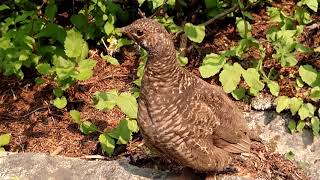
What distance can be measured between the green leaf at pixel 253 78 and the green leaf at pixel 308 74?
394mm

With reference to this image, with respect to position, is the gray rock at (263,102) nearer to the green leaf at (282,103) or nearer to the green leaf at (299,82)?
the green leaf at (282,103)

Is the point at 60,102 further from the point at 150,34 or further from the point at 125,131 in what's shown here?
the point at 150,34

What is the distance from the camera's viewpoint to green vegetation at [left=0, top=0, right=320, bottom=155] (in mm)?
5152

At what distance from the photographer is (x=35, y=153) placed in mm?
4918

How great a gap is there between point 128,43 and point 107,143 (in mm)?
1396

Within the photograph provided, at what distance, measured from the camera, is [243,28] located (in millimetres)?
5754

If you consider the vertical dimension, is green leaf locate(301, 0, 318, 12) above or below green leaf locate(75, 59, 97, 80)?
above

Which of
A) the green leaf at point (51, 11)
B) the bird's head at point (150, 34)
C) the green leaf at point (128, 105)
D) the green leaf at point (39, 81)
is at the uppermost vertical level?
the bird's head at point (150, 34)

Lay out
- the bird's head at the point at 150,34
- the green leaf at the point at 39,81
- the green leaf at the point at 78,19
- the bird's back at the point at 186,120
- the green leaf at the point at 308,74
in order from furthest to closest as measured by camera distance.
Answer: the green leaf at the point at 78,19 < the green leaf at the point at 39,81 < the green leaf at the point at 308,74 < the bird's back at the point at 186,120 < the bird's head at the point at 150,34

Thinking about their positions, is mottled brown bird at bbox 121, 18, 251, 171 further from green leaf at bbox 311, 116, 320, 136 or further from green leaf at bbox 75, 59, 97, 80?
green leaf at bbox 311, 116, 320, 136

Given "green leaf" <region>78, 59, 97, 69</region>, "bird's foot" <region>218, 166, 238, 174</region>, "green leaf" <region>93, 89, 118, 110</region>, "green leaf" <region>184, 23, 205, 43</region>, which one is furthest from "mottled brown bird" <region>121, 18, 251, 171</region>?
"green leaf" <region>184, 23, 205, 43</region>

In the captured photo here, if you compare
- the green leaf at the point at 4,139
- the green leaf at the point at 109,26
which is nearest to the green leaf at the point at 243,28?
the green leaf at the point at 109,26

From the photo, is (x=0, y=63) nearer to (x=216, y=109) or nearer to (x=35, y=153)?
(x=35, y=153)

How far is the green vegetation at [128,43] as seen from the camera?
5152mm
